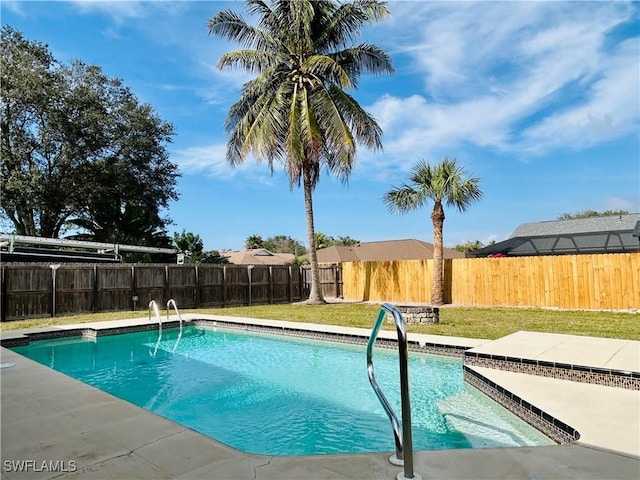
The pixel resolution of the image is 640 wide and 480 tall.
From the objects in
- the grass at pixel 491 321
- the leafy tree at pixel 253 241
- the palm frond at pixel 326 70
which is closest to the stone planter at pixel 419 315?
the grass at pixel 491 321

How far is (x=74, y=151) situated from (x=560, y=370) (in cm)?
2462

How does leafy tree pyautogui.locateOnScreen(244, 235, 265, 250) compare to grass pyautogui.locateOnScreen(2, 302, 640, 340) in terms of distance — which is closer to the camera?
grass pyautogui.locateOnScreen(2, 302, 640, 340)

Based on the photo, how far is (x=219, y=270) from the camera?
54.7 feet

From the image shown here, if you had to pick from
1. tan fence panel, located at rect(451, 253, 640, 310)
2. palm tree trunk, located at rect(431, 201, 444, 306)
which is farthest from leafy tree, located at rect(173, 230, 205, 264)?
tan fence panel, located at rect(451, 253, 640, 310)

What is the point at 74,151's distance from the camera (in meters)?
22.2

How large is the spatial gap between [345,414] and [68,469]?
295 cm

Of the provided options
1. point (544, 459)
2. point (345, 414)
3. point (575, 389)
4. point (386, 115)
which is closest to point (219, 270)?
point (386, 115)

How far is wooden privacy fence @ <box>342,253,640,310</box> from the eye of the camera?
1225 cm

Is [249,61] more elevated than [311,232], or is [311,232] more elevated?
[249,61]

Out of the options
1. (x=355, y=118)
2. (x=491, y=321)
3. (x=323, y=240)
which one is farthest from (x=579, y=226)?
(x=323, y=240)

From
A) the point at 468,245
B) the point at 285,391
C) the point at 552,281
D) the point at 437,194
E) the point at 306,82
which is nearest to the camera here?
the point at 285,391

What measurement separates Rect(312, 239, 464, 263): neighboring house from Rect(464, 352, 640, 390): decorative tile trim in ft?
70.2

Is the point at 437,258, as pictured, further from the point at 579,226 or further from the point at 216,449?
the point at 216,449

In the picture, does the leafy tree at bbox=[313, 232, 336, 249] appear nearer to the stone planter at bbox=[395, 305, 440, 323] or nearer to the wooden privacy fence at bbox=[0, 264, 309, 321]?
the wooden privacy fence at bbox=[0, 264, 309, 321]
